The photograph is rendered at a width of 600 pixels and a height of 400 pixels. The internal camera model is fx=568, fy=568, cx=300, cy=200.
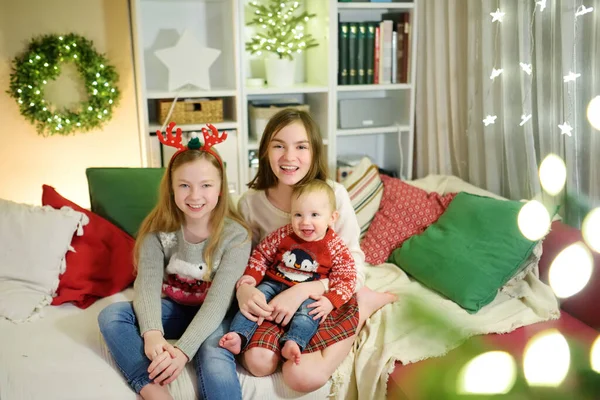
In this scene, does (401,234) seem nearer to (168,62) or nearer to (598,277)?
(598,277)

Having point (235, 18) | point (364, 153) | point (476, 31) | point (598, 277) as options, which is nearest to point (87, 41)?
point (235, 18)

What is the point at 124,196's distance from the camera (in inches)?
80.3

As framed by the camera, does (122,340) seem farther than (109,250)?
No

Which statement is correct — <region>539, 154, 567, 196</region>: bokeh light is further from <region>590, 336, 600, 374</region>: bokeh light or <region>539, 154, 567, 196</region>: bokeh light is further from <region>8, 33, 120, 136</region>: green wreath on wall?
<region>8, 33, 120, 136</region>: green wreath on wall

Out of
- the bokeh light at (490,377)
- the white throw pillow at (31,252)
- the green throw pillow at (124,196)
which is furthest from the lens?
the green throw pillow at (124,196)

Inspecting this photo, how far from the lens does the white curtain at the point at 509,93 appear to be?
179 centimetres

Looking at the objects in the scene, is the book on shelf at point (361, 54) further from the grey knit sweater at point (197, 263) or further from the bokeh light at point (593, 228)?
the bokeh light at point (593, 228)

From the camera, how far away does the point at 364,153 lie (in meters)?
3.06

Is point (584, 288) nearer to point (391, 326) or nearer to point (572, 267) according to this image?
point (391, 326)

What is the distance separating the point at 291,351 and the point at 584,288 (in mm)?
875

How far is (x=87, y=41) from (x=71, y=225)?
1050 millimetres

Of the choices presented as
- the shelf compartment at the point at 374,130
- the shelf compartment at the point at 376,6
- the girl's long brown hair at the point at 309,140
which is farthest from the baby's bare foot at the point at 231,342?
the shelf compartment at the point at 376,6

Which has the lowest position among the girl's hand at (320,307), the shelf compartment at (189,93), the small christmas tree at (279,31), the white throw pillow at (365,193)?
the girl's hand at (320,307)

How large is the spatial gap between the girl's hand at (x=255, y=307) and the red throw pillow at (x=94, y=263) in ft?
1.83
